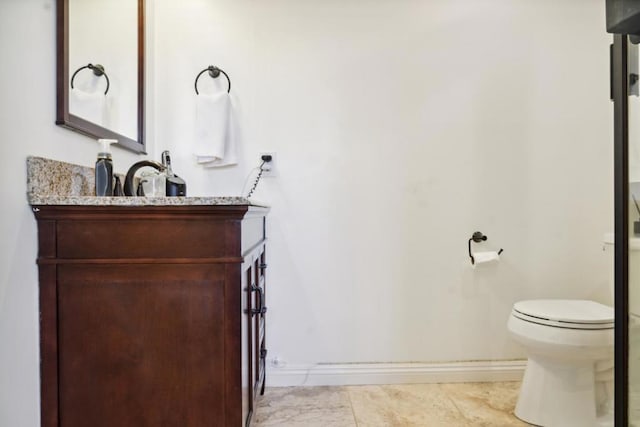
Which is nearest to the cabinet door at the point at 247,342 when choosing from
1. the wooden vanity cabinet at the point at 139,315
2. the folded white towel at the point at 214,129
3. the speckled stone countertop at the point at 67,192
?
the wooden vanity cabinet at the point at 139,315

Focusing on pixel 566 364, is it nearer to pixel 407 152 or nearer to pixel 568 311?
pixel 568 311

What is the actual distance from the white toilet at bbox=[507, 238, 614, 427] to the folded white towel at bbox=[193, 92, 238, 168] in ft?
5.00

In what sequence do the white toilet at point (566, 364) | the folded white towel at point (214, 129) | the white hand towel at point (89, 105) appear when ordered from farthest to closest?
the folded white towel at point (214, 129), the white toilet at point (566, 364), the white hand towel at point (89, 105)

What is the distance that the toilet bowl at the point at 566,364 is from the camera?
150 cm

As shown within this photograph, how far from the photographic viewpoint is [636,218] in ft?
3.22

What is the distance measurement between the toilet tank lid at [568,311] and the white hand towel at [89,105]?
5.98 feet

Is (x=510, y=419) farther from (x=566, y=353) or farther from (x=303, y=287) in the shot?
(x=303, y=287)

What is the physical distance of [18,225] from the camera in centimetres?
97

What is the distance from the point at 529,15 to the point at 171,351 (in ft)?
7.36

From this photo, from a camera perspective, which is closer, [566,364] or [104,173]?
[104,173]

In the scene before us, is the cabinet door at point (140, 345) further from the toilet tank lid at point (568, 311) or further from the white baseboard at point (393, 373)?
the toilet tank lid at point (568, 311)

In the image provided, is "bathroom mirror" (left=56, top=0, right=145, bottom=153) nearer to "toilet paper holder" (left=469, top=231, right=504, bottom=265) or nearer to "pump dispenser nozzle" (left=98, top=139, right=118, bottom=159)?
"pump dispenser nozzle" (left=98, top=139, right=118, bottom=159)

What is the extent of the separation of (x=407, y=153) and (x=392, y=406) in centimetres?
121

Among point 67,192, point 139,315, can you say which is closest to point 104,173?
point 67,192
